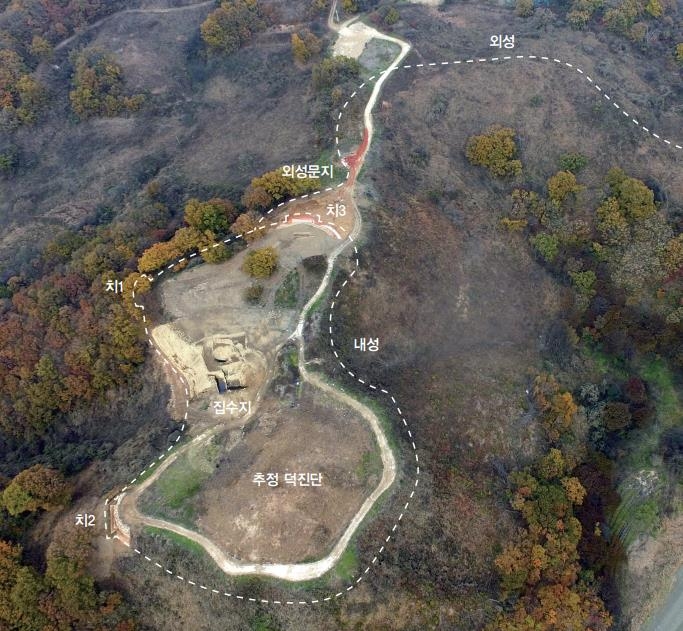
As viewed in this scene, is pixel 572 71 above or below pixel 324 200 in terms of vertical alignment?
above

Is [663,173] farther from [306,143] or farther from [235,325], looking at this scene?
[235,325]

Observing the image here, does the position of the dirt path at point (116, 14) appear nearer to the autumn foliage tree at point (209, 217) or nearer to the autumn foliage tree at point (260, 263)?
the autumn foliage tree at point (209, 217)

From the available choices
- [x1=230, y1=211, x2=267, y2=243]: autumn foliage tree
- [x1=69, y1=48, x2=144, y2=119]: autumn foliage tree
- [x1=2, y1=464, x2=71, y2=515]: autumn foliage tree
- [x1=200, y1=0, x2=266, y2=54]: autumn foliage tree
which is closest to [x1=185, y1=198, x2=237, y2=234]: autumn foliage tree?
[x1=230, y1=211, x2=267, y2=243]: autumn foliage tree

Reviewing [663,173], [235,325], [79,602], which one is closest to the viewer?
[79,602]

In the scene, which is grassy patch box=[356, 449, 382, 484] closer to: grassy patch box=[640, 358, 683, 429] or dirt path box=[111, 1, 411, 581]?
dirt path box=[111, 1, 411, 581]

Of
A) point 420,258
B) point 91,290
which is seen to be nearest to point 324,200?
point 420,258

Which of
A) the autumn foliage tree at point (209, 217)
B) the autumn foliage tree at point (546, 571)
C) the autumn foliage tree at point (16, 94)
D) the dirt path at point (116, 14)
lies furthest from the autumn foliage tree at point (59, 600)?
the dirt path at point (116, 14)
